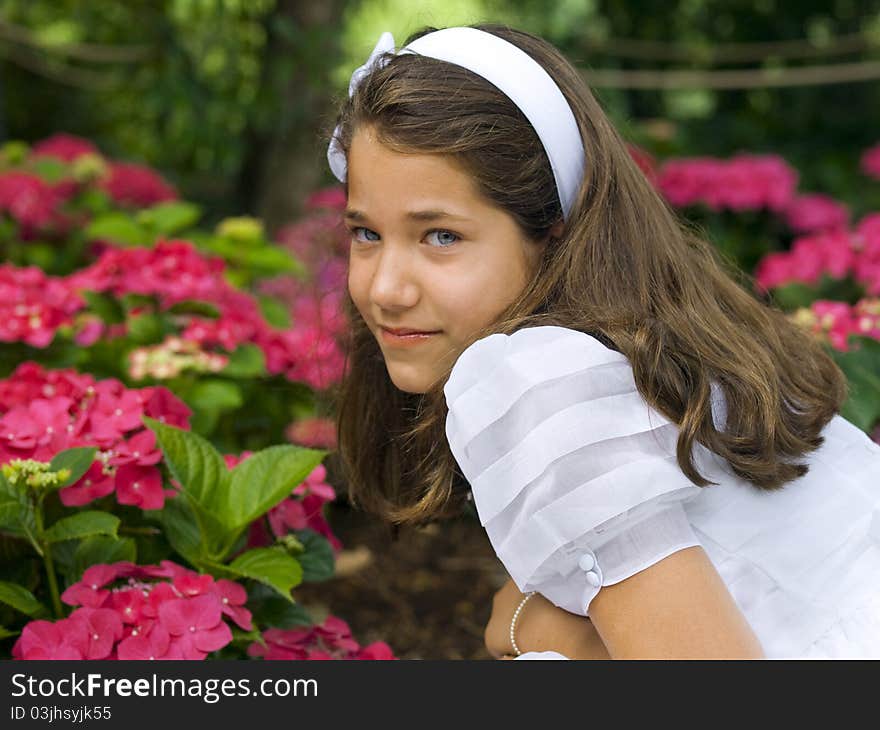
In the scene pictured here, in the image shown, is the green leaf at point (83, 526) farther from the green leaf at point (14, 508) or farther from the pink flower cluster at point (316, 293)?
the pink flower cluster at point (316, 293)

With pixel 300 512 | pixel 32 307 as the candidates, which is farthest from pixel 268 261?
pixel 300 512

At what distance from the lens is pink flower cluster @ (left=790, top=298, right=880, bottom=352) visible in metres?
2.04

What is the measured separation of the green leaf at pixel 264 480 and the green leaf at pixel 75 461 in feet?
0.59

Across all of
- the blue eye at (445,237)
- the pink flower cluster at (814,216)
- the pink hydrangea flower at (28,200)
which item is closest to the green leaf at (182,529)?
the blue eye at (445,237)

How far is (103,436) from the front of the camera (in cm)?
151

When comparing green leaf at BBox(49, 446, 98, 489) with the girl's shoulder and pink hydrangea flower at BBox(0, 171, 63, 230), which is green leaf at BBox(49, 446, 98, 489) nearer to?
the girl's shoulder

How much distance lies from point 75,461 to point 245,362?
2.27ft

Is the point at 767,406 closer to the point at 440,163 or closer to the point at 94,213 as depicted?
the point at 440,163

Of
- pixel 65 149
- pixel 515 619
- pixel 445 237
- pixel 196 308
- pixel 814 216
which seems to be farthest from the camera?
pixel 65 149

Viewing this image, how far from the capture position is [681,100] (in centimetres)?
609

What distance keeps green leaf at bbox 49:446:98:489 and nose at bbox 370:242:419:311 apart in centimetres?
40

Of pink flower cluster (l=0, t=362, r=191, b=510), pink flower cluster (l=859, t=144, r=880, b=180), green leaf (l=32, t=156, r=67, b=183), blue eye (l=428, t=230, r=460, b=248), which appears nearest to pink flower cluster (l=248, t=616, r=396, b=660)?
pink flower cluster (l=0, t=362, r=191, b=510)

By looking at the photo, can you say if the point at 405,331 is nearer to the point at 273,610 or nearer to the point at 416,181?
the point at 416,181

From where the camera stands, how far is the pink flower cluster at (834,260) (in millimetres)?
2465
